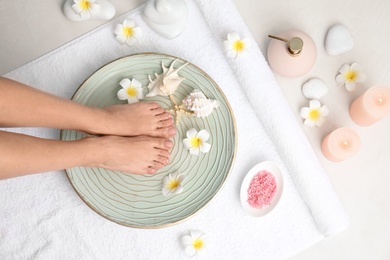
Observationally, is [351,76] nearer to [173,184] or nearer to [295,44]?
[295,44]

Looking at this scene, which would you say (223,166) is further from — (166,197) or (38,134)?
(38,134)

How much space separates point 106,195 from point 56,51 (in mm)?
339

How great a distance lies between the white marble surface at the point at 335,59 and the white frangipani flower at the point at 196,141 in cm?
22

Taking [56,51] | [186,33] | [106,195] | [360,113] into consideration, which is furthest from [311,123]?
[56,51]

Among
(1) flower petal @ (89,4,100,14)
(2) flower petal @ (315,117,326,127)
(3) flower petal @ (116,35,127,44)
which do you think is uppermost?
(1) flower petal @ (89,4,100,14)

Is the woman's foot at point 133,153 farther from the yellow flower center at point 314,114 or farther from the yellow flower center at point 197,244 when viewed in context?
the yellow flower center at point 314,114

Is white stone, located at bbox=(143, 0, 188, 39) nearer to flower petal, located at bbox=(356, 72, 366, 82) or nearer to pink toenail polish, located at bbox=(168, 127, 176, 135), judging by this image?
pink toenail polish, located at bbox=(168, 127, 176, 135)

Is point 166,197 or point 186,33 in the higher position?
point 186,33

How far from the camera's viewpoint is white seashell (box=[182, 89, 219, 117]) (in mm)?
992

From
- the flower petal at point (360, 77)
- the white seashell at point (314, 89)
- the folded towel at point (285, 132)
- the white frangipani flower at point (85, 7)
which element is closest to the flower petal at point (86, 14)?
the white frangipani flower at point (85, 7)

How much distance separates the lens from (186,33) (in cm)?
109

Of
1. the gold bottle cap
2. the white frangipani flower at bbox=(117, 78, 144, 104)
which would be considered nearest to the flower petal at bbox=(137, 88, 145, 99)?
the white frangipani flower at bbox=(117, 78, 144, 104)

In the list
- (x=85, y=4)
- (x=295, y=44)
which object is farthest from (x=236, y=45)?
(x=85, y=4)

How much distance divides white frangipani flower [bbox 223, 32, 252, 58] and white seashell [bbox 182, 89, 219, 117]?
4.4 inches
